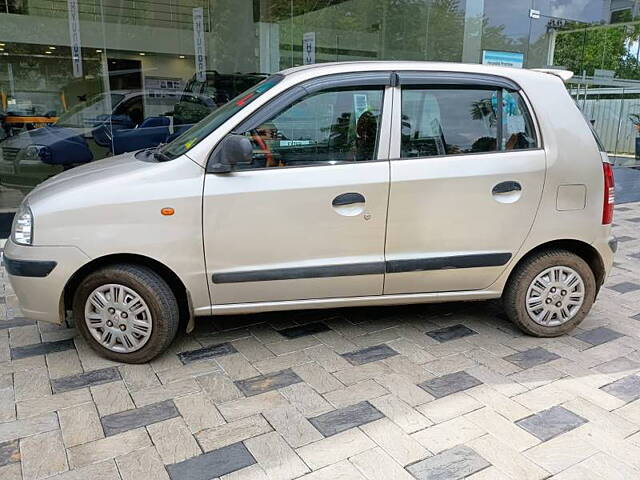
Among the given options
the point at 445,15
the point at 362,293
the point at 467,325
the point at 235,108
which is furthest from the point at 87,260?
the point at 445,15

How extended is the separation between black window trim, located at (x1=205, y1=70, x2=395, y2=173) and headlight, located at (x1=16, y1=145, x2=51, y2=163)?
520 cm

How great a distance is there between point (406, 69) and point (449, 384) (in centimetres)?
194

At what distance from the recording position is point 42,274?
9.93ft

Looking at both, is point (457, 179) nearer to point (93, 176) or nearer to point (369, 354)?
point (369, 354)

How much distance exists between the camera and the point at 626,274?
516cm

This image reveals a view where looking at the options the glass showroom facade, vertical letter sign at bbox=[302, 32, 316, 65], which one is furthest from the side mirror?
vertical letter sign at bbox=[302, 32, 316, 65]

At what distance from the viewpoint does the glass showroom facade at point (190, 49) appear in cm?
700

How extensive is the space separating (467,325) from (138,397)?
2.33 m

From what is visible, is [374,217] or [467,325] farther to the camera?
[467,325]

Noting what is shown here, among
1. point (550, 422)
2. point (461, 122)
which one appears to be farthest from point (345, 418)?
point (461, 122)

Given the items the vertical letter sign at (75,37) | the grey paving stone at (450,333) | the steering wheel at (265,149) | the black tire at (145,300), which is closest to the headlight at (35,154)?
the vertical letter sign at (75,37)

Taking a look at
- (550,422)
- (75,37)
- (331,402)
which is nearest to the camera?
(550,422)

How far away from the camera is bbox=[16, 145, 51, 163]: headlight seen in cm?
710

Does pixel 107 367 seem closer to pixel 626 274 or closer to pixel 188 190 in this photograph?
pixel 188 190
